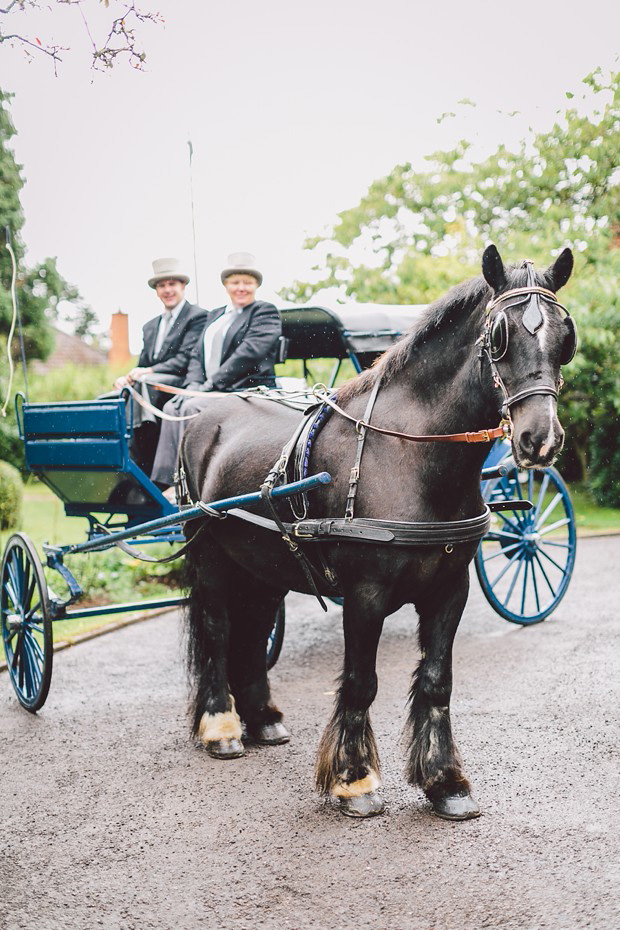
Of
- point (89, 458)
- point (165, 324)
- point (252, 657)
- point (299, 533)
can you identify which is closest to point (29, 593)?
point (89, 458)

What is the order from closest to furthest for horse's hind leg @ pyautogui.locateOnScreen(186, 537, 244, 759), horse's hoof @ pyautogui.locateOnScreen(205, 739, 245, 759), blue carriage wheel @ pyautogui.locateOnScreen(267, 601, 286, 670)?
horse's hoof @ pyautogui.locateOnScreen(205, 739, 245, 759) < horse's hind leg @ pyautogui.locateOnScreen(186, 537, 244, 759) < blue carriage wheel @ pyautogui.locateOnScreen(267, 601, 286, 670)

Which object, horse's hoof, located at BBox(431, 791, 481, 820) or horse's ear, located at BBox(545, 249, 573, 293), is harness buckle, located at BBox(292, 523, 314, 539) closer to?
horse's hoof, located at BBox(431, 791, 481, 820)

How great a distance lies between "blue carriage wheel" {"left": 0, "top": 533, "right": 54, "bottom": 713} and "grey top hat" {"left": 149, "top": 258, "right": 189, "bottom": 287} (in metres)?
2.03

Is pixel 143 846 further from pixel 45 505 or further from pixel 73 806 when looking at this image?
pixel 45 505

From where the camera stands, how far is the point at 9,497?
497 inches

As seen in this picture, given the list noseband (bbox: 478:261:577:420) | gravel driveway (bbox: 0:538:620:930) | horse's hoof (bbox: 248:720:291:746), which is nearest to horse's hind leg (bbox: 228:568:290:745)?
horse's hoof (bbox: 248:720:291:746)

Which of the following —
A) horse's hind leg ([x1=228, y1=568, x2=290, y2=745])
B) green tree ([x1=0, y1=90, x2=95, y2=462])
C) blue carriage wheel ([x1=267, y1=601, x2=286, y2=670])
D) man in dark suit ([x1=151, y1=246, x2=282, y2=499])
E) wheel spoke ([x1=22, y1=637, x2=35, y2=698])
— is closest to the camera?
horse's hind leg ([x1=228, y1=568, x2=290, y2=745])

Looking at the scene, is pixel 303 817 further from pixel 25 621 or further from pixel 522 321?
pixel 25 621

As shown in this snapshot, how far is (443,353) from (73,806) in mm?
2485

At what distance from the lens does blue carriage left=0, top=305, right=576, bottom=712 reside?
503cm

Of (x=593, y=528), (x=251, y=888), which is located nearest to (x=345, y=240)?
(x=593, y=528)

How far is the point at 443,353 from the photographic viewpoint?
11.4 feet

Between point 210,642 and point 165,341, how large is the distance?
242 centimetres

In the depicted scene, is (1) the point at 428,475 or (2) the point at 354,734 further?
(2) the point at 354,734
